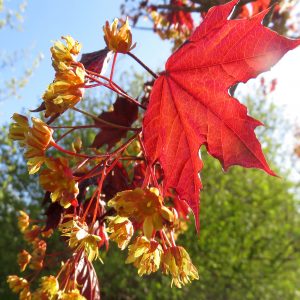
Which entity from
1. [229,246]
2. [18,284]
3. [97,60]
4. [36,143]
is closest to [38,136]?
[36,143]

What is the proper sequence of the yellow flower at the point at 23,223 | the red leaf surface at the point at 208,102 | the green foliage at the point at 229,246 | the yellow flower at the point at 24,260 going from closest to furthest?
1. the red leaf surface at the point at 208,102
2. the yellow flower at the point at 24,260
3. the yellow flower at the point at 23,223
4. the green foliage at the point at 229,246

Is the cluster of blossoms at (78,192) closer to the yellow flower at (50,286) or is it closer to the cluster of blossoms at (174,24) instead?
the yellow flower at (50,286)

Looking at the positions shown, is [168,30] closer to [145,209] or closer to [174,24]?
[174,24]

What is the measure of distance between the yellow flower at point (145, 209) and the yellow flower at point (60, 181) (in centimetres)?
11

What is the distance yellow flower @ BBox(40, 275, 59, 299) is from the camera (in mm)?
937

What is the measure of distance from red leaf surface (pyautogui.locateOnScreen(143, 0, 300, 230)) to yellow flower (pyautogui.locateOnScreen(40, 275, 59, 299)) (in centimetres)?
38

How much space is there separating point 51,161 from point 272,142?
7.97m

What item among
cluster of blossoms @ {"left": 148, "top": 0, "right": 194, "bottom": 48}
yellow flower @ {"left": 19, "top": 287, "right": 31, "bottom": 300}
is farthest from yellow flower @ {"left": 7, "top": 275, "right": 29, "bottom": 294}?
cluster of blossoms @ {"left": 148, "top": 0, "right": 194, "bottom": 48}

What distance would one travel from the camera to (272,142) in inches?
327

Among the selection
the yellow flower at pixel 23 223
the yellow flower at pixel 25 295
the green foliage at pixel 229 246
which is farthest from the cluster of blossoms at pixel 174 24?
the green foliage at pixel 229 246

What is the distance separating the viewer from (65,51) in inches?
33.5

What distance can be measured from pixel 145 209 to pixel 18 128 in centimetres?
34

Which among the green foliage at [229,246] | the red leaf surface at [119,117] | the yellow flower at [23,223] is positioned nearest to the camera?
the red leaf surface at [119,117]

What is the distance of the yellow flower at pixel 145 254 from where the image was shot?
31.8 inches
